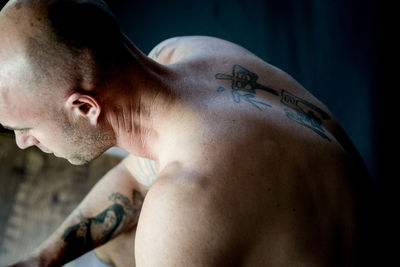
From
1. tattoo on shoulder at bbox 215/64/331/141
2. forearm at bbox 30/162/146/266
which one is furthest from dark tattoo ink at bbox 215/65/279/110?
forearm at bbox 30/162/146/266

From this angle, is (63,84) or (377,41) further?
(377,41)

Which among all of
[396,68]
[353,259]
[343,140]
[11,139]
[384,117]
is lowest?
[11,139]

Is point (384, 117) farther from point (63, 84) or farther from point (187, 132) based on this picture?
point (63, 84)

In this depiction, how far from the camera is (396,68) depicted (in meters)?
1.16

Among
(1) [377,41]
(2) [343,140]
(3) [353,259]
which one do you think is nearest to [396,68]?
(1) [377,41]

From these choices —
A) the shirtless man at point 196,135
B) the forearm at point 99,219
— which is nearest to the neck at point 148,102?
the shirtless man at point 196,135

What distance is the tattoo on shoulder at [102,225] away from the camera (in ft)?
3.13

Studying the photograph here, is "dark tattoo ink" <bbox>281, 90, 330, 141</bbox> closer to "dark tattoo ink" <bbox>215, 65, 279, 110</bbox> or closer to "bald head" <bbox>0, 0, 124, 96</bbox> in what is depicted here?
"dark tattoo ink" <bbox>215, 65, 279, 110</bbox>

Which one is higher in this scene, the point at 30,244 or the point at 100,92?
the point at 100,92

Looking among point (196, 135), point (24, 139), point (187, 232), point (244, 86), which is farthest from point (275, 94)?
point (24, 139)

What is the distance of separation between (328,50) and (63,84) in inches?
39.5

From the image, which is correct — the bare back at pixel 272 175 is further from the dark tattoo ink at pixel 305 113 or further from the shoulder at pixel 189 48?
the shoulder at pixel 189 48

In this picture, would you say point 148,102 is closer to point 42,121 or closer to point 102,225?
point 42,121

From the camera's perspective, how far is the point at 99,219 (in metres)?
0.97
